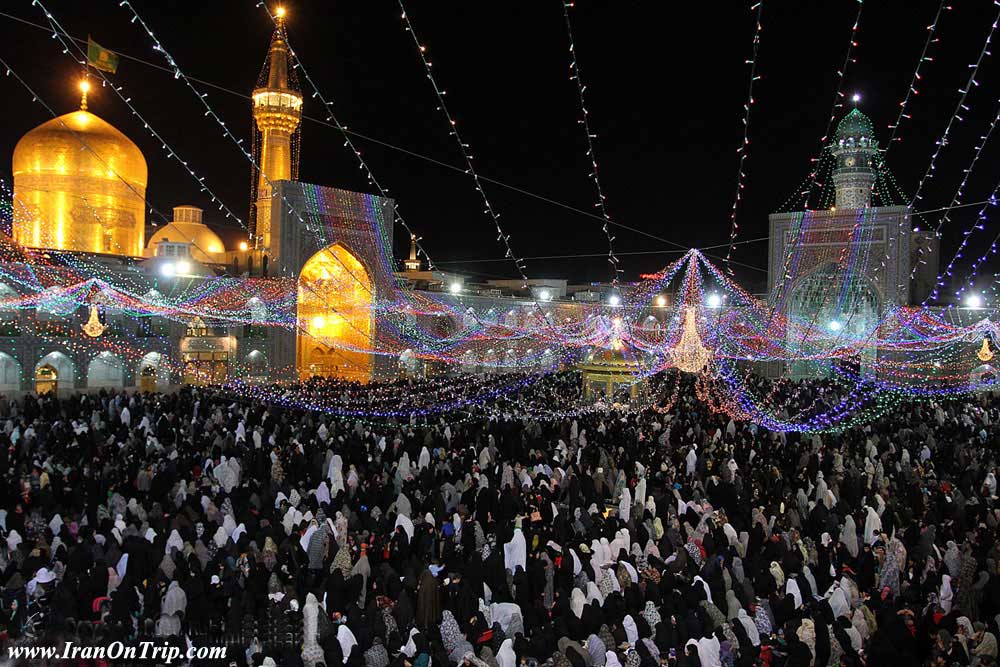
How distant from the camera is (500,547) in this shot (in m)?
7.58

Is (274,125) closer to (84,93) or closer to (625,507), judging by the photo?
(84,93)

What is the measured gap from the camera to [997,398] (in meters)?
19.0

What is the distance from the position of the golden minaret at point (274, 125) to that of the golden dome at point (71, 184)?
4.42 metres

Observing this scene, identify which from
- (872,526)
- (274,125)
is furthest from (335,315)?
(872,526)

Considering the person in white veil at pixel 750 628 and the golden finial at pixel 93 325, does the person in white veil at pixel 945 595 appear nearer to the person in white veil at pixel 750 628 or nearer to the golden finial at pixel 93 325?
the person in white veil at pixel 750 628

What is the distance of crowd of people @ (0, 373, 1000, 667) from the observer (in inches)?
223

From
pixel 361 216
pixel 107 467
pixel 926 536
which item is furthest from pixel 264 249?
pixel 926 536

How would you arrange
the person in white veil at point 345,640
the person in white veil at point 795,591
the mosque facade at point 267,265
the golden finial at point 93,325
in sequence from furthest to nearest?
the mosque facade at point 267,265
the golden finial at point 93,325
the person in white veil at point 795,591
the person in white veil at point 345,640

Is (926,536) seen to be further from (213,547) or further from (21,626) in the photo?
(21,626)

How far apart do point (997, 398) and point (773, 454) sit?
9.77m

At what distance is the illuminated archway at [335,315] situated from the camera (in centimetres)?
2727

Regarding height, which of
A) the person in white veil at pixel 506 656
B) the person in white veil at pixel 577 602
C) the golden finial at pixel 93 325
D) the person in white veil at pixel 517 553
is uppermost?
the golden finial at pixel 93 325

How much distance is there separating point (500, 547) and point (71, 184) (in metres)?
22.5

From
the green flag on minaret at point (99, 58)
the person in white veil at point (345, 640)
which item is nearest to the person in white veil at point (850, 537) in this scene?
the person in white veil at point (345, 640)
